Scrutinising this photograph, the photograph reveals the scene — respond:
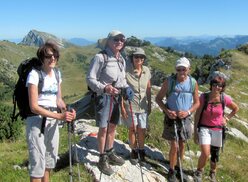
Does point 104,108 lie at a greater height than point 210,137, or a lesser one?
greater

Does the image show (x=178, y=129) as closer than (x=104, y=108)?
No

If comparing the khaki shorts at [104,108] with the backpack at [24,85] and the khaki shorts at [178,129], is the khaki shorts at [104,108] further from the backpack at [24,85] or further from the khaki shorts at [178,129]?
the backpack at [24,85]

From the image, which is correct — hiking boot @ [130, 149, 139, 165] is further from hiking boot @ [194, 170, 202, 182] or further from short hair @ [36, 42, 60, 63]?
short hair @ [36, 42, 60, 63]

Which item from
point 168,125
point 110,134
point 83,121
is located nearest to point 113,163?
point 110,134

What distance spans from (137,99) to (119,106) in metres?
1.05

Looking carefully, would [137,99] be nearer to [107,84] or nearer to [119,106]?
[119,106]

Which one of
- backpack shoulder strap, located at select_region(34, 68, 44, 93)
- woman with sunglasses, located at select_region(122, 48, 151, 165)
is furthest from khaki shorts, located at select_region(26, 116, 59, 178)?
woman with sunglasses, located at select_region(122, 48, 151, 165)

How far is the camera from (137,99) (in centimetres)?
1028

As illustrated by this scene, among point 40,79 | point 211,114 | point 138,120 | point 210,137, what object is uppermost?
point 40,79

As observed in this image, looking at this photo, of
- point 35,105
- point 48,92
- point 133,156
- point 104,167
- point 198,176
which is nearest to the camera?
point 35,105

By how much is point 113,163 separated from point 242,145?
842 cm

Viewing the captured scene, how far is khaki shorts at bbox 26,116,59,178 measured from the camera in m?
6.99

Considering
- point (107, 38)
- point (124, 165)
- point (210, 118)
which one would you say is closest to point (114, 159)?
point (124, 165)

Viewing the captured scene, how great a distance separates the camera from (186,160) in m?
12.4
